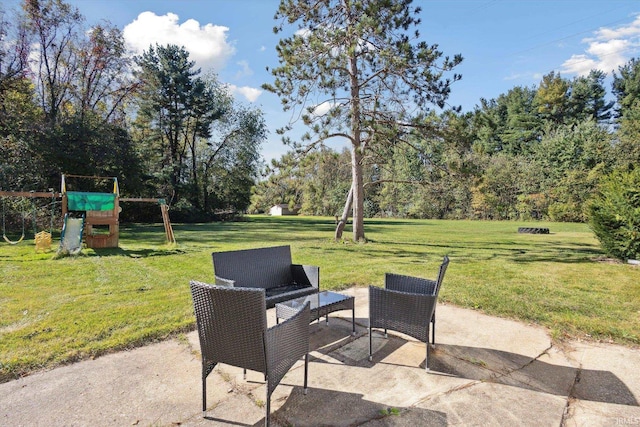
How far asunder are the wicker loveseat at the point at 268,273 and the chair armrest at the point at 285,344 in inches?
38.2

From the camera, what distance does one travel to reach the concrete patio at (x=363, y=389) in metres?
2.00

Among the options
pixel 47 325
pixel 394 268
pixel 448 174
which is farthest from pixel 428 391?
pixel 448 174

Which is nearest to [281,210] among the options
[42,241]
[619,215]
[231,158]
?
[231,158]

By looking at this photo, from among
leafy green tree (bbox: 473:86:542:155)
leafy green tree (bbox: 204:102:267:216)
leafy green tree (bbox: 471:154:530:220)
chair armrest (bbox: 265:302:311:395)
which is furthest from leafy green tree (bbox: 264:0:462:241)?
leafy green tree (bbox: 473:86:542:155)

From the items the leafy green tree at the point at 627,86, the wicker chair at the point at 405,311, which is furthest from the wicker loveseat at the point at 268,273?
the leafy green tree at the point at 627,86

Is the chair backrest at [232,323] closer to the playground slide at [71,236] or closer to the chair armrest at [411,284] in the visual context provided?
the chair armrest at [411,284]

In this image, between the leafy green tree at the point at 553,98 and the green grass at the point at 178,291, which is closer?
the green grass at the point at 178,291

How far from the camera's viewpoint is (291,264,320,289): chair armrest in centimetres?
369

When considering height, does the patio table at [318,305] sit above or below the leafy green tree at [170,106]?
below

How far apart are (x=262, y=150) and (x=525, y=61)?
19.5 metres

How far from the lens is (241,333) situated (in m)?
1.96

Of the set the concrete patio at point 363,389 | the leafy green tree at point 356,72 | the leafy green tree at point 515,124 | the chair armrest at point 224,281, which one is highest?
the leafy green tree at point 515,124

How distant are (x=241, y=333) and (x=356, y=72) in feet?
32.7

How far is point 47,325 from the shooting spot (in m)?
3.44
